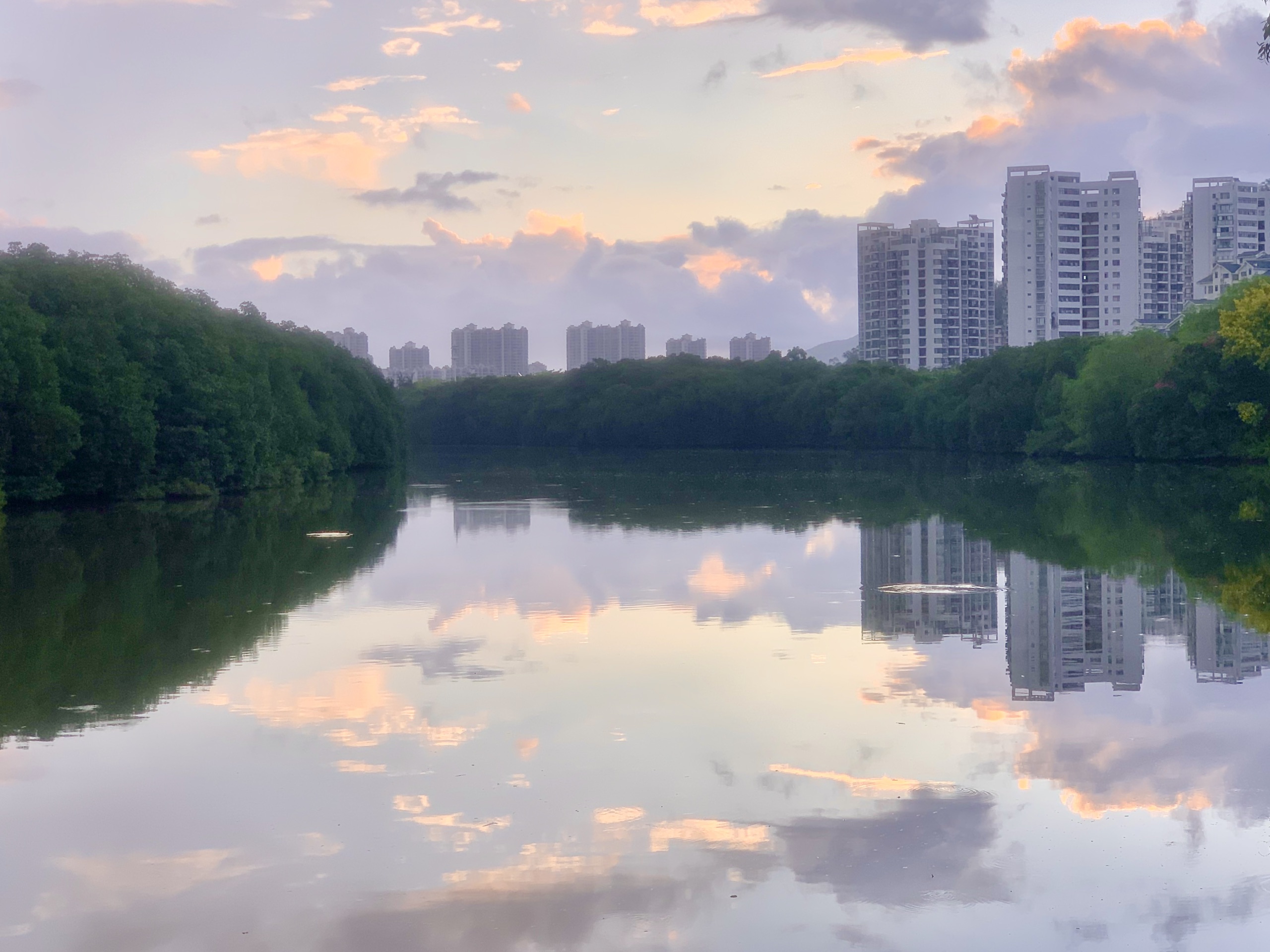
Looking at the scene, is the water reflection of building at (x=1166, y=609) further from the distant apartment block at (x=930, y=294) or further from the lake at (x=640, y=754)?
the distant apartment block at (x=930, y=294)

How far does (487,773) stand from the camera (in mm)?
9445

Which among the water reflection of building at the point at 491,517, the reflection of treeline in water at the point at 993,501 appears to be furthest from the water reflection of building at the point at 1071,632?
the water reflection of building at the point at 491,517

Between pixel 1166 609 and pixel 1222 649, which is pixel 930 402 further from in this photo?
pixel 1222 649

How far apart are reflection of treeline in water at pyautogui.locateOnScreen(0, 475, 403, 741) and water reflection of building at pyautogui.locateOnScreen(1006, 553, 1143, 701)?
7.78 metres

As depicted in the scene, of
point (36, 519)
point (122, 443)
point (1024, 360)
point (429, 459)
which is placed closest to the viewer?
point (36, 519)

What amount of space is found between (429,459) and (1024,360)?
38902mm

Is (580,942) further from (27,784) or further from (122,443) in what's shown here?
(122,443)

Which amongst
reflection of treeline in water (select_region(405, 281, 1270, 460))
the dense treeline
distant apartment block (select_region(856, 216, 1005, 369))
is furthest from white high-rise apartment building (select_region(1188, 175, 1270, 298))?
the dense treeline

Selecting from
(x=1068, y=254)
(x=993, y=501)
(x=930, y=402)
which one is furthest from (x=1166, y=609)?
(x=1068, y=254)

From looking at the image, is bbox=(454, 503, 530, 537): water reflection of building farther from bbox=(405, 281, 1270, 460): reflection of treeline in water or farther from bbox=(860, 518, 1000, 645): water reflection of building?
bbox=(405, 281, 1270, 460): reflection of treeline in water

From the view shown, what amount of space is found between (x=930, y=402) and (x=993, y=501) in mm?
57413

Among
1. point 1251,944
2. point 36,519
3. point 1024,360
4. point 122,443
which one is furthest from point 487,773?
point 1024,360

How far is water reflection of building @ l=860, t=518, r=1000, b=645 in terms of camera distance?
15922 millimetres

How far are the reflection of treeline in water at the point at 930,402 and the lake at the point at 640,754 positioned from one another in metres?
36.8
